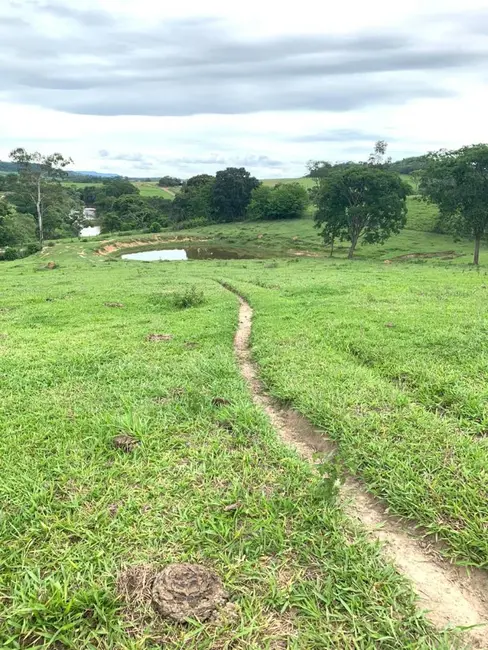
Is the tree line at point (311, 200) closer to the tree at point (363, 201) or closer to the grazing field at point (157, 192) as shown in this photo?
the tree at point (363, 201)

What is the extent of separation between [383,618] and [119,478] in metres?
2.75

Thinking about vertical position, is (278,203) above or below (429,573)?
above

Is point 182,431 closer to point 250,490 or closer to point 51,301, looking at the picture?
point 250,490

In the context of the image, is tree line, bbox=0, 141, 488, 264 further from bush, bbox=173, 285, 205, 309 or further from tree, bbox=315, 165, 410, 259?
bush, bbox=173, 285, 205, 309

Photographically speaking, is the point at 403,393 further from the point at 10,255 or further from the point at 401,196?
the point at 10,255

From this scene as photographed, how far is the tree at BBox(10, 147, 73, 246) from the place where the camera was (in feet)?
154

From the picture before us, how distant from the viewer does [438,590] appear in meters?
3.24

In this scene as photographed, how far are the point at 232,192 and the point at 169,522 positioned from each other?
256 feet

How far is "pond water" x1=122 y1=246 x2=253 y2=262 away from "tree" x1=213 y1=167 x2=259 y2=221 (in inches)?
897

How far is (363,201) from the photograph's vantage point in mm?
38031

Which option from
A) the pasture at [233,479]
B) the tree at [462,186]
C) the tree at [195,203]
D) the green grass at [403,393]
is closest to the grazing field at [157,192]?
the tree at [195,203]

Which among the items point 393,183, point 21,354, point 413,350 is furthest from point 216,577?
point 393,183

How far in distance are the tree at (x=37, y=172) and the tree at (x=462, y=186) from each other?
129 feet

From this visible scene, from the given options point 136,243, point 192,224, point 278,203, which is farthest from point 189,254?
point 192,224
